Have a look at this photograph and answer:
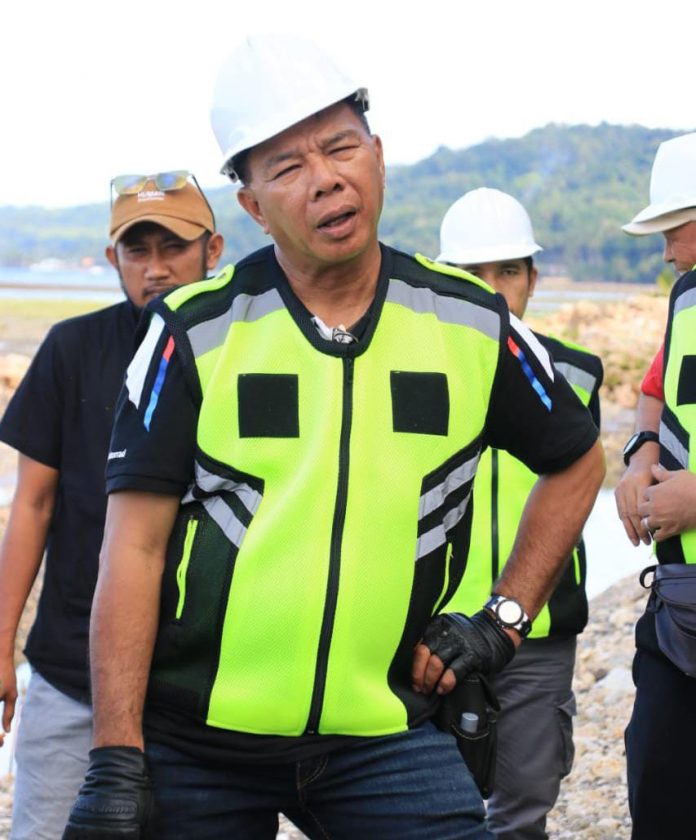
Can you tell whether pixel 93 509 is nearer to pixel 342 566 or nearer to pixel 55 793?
pixel 55 793

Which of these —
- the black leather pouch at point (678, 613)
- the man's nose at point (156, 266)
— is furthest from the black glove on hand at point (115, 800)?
the man's nose at point (156, 266)

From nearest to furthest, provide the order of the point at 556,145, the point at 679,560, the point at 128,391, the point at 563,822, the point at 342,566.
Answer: the point at 342,566 → the point at 128,391 → the point at 679,560 → the point at 563,822 → the point at 556,145

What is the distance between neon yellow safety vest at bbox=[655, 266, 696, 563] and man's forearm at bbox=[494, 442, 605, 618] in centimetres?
63

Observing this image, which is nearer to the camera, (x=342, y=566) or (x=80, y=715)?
(x=342, y=566)

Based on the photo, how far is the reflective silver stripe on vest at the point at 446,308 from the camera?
2.56 m

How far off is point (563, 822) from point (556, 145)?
100290 mm

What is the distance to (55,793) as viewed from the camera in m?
3.40

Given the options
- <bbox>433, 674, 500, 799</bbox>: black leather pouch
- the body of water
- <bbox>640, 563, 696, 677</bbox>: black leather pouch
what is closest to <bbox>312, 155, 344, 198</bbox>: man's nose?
<bbox>433, 674, 500, 799</bbox>: black leather pouch

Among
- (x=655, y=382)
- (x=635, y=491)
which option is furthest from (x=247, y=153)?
(x=655, y=382)

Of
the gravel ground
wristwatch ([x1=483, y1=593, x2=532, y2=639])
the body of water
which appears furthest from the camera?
the body of water

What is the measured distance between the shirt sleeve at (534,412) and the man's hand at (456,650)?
1.15ft

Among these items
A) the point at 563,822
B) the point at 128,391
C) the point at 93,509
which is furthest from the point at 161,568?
the point at 563,822

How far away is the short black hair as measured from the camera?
8.67 feet

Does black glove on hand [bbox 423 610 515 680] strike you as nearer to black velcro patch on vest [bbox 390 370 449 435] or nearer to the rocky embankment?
black velcro patch on vest [bbox 390 370 449 435]
